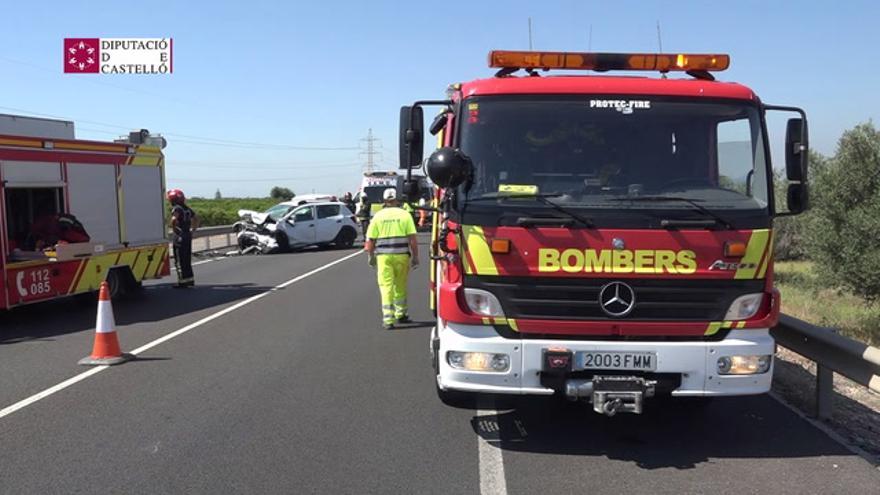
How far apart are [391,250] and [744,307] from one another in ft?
17.9

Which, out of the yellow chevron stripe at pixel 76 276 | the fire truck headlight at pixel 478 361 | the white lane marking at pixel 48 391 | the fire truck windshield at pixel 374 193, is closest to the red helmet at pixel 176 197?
the yellow chevron stripe at pixel 76 276

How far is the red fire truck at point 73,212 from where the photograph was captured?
10.0m

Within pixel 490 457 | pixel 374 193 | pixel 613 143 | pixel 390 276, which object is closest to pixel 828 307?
pixel 390 276

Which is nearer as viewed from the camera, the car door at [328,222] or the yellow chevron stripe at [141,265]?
the yellow chevron stripe at [141,265]

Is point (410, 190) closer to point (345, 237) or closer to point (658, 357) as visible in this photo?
point (658, 357)

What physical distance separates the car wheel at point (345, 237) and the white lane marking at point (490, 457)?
2023 cm

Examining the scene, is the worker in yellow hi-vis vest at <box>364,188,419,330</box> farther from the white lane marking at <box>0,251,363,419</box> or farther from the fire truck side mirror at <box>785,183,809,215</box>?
the fire truck side mirror at <box>785,183,809,215</box>

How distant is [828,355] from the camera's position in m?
5.66

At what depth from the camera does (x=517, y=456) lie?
4891mm

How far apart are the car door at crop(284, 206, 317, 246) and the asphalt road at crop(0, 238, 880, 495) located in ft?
50.8

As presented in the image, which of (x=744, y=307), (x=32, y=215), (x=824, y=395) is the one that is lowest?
(x=824, y=395)

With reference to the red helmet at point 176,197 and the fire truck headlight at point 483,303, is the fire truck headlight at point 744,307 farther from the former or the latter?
the red helmet at point 176,197

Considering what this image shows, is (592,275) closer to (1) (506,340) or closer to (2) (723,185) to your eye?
(1) (506,340)

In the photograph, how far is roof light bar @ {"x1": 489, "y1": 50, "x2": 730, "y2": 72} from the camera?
5.64 metres
